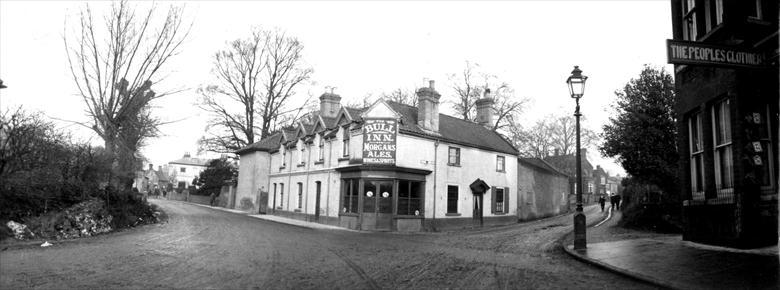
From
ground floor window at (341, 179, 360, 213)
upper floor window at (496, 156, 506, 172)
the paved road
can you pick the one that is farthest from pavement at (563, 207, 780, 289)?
upper floor window at (496, 156, 506, 172)

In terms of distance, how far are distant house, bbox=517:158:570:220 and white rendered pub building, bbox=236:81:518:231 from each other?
61.5 inches

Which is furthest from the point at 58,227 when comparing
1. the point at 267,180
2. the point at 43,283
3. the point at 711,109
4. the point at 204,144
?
the point at 204,144

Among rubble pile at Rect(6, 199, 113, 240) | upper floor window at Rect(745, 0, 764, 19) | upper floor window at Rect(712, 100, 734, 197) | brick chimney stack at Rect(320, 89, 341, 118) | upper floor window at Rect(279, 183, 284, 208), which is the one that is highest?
brick chimney stack at Rect(320, 89, 341, 118)

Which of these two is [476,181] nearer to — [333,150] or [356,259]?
[333,150]

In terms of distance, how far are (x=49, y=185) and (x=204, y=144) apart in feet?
102

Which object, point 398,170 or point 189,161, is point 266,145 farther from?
point 189,161

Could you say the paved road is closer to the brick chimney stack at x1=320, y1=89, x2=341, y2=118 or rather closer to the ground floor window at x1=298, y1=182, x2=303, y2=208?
the ground floor window at x1=298, y1=182, x2=303, y2=208

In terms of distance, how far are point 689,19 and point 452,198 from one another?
17164 mm

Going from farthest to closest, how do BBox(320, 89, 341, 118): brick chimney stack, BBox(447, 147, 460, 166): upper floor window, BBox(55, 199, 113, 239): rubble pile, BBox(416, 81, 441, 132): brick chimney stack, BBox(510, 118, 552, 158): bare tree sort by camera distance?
BBox(510, 118, 552, 158): bare tree, BBox(320, 89, 341, 118): brick chimney stack, BBox(447, 147, 460, 166): upper floor window, BBox(416, 81, 441, 132): brick chimney stack, BBox(55, 199, 113, 239): rubble pile

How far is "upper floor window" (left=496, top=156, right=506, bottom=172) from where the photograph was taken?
30.9 meters

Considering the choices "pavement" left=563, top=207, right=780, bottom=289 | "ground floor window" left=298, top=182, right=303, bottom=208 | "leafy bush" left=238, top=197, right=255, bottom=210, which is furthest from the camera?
"leafy bush" left=238, top=197, right=255, bottom=210

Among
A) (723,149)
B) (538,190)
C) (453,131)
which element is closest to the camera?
(723,149)

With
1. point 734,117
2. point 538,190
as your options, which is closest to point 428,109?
point 538,190

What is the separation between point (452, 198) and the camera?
27531 millimetres
